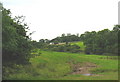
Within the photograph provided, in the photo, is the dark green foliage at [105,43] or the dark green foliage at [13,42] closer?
the dark green foliage at [13,42]

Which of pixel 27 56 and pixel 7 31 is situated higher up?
pixel 7 31

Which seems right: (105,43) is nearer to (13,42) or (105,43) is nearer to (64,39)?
(13,42)

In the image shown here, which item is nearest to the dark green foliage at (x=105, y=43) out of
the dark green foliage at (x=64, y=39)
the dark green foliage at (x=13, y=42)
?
the dark green foliage at (x=13, y=42)

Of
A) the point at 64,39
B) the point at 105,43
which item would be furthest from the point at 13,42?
the point at 64,39

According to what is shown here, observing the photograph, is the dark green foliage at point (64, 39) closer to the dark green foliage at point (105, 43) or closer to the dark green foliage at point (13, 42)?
the dark green foliage at point (105, 43)

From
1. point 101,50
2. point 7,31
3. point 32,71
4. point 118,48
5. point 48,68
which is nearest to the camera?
point 7,31

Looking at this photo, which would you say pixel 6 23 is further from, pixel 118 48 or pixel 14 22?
pixel 118 48

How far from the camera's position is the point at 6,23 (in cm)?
2044

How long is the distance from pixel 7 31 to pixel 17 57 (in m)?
4.59

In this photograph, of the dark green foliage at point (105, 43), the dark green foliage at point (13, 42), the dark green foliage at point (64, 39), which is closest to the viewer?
the dark green foliage at point (13, 42)

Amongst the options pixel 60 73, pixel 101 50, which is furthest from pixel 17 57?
pixel 101 50

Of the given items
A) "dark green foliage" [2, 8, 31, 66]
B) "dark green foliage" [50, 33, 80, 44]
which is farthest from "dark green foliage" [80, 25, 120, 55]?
"dark green foliage" [50, 33, 80, 44]

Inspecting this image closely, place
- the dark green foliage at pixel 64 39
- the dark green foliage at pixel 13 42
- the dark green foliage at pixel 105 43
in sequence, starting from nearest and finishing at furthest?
the dark green foliage at pixel 13 42
the dark green foliage at pixel 105 43
the dark green foliage at pixel 64 39

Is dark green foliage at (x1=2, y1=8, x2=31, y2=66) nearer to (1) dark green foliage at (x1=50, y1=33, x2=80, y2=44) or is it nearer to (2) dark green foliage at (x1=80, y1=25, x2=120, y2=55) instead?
(2) dark green foliage at (x1=80, y1=25, x2=120, y2=55)
